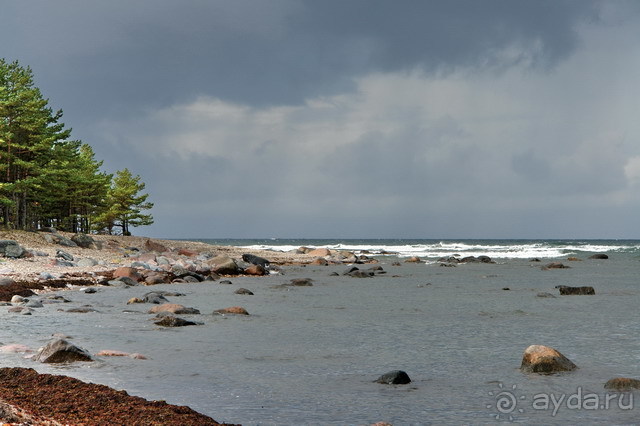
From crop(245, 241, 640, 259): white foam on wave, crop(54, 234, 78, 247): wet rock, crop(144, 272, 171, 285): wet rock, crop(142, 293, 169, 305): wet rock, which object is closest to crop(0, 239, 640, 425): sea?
crop(142, 293, 169, 305): wet rock

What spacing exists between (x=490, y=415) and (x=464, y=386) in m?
1.28

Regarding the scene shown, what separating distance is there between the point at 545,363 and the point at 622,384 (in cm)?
114

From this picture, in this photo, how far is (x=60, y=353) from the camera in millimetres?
8375

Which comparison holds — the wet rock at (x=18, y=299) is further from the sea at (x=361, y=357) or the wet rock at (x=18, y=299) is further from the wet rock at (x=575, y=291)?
the wet rock at (x=575, y=291)

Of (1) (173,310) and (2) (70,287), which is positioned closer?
(1) (173,310)

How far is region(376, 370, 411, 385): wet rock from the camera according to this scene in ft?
24.3

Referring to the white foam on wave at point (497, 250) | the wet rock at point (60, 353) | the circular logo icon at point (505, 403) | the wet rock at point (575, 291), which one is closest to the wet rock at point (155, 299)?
the wet rock at point (60, 353)

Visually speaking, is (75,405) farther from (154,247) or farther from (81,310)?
(154,247)

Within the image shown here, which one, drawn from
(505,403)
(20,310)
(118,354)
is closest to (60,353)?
(118,354)

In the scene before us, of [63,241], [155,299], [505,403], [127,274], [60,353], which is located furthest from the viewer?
Answer: [63,241]

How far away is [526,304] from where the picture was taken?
17.5m

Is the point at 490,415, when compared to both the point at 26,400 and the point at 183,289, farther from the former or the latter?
the point at 183,289

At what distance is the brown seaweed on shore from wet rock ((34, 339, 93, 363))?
48.4 inches

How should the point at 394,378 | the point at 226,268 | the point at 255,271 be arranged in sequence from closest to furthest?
1. the point at 394,378
2. the point at 255,271
3. the point at 226,268
